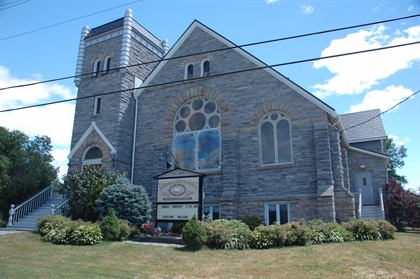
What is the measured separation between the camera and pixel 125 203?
15109 millimetres

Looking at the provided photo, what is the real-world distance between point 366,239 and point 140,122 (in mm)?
13879

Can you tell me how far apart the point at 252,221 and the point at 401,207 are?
35.7 feet

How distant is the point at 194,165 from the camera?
60.6 ft

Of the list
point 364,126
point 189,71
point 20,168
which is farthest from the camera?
point 20,168

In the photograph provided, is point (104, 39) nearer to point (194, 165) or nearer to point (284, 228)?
point (194, 165)

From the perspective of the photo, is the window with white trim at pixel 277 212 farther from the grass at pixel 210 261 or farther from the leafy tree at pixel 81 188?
the leafy tree at pixel 81 188

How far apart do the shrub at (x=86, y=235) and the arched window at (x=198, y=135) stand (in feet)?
22.2

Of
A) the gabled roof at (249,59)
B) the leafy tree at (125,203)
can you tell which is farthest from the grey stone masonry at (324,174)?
the leafy tree at (125,203)

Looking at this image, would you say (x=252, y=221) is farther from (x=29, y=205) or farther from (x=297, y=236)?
(x=29, y=205)

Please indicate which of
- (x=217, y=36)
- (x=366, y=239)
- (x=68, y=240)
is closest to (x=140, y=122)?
(x=217, y=36)

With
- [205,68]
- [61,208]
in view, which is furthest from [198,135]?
[61,208]

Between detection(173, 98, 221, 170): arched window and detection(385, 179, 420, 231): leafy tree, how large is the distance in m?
11.1

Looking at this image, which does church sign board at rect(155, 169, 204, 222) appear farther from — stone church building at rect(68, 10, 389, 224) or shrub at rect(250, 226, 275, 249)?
shrub at rect(250, 226, 275, 249)

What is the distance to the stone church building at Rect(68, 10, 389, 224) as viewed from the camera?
1570 cm
